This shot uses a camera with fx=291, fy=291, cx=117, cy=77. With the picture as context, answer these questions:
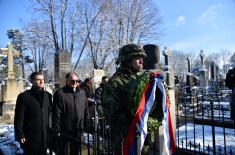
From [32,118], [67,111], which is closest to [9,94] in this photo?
[32,118]

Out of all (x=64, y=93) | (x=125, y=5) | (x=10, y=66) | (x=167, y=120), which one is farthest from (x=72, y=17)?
(x=167, y=120)

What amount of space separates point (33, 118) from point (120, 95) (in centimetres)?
233

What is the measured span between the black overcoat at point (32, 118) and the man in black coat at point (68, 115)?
0.72 feet

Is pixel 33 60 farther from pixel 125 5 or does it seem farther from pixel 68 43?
pixel 125 5

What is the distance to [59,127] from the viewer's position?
4.63 m

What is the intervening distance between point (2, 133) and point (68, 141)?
4.83 m

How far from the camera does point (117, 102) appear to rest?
2.85 m

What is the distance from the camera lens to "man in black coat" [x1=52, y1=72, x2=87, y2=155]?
4.66 metres

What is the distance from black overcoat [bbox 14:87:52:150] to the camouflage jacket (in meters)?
2.14

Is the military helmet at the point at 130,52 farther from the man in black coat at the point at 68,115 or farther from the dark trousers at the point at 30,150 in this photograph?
the dark trousers at the point at 30,150

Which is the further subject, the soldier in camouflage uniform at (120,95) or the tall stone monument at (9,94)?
the tall stone monument at (9,94)

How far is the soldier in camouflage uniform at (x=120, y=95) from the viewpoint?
288cm

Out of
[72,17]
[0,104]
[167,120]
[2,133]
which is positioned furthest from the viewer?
[72,17]

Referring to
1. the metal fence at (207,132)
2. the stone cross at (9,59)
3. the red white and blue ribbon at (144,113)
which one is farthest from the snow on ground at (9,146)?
the stone cross at (9,59)
